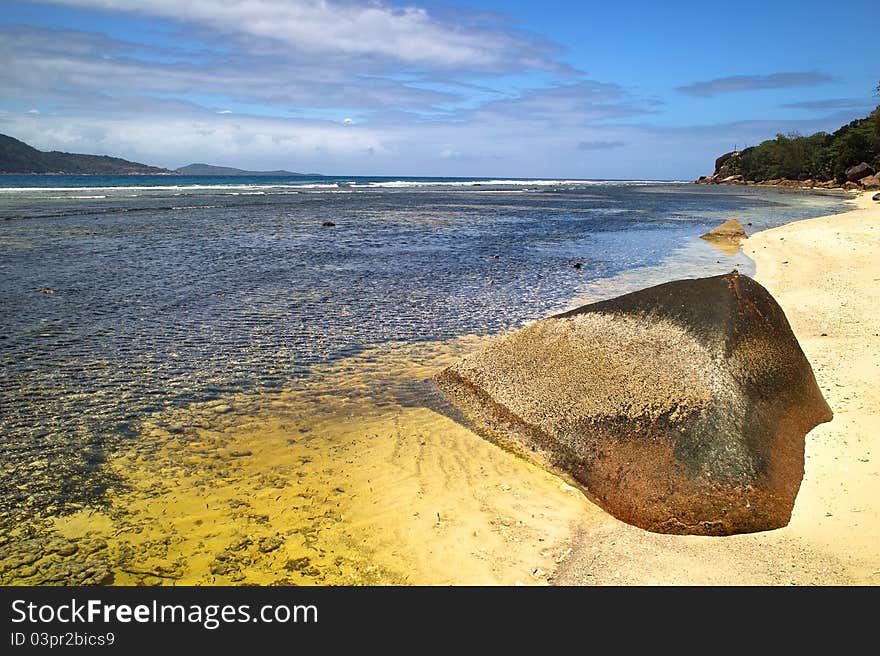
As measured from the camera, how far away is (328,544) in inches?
186

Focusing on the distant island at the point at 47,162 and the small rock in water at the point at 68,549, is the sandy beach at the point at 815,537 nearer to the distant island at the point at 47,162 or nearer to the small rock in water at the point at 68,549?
the small rock in water at the point at 68,549

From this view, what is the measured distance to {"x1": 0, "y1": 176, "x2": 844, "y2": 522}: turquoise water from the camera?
6.84m

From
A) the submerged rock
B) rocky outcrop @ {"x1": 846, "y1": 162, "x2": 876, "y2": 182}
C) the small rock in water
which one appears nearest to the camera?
the small rock in water

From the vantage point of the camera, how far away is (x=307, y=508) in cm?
523

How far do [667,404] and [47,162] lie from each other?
217 m

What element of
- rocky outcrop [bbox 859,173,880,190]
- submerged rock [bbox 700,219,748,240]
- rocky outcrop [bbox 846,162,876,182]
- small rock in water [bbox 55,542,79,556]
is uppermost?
rocky outcrop [bbox 846,162,876,182]

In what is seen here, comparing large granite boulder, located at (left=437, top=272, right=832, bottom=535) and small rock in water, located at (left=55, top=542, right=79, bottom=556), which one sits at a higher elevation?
large granite boulder, located at (left=437, top=272, right=832, bottom=535)

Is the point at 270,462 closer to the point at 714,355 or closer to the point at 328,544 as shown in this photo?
the point at 328,544

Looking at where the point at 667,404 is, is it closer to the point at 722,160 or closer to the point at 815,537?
the point at 815,537

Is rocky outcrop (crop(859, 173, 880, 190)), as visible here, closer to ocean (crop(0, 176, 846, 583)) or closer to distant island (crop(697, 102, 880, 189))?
distant island (crop(697, 102, 880, 189))

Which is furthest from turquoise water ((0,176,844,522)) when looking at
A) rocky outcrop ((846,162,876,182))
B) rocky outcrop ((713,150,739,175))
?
rocky outcrop ((713,150,739,175))

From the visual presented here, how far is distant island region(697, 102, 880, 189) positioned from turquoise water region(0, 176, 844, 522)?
220 feet

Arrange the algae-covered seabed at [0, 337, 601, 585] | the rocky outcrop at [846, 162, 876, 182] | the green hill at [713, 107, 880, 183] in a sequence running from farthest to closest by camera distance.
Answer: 1. the green hill at [713, 107, 880, 183]
2. the rocky outcrop at [846, 162, 876, 182]
3. the algae-covered seabed at [0, 337, 601, 585]

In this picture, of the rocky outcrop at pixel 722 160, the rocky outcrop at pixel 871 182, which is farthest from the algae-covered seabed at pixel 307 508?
the rocky outcrop at pixel 722 160
